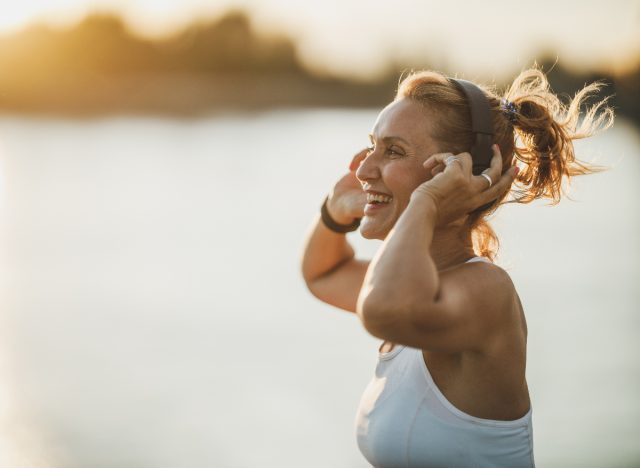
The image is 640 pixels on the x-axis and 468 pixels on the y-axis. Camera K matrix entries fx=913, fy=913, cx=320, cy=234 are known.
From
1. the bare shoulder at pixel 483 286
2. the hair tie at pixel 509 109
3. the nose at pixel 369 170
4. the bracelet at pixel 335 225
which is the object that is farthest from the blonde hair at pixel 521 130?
the bracelet at pixel 335 225

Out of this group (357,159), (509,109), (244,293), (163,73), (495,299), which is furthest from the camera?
(163,73)

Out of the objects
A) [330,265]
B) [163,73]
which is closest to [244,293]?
[330,265]

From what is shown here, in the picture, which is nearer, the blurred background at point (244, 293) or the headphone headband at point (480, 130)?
the headphone headband at point (480, 130)

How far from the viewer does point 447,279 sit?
154cm

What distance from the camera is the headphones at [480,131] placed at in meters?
1.69

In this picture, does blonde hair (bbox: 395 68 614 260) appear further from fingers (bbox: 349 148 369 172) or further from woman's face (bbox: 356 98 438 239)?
fingers (bbox: 349 148 369 172)

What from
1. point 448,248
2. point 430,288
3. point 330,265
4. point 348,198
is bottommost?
point 430,288

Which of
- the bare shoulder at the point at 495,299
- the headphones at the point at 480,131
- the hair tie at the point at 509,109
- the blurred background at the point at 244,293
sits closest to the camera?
the bare shoulder at the point at 495,299

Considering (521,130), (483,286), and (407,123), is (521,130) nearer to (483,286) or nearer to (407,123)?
(407,123)

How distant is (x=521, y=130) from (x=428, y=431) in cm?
66

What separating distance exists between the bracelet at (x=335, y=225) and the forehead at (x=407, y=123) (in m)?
0.44

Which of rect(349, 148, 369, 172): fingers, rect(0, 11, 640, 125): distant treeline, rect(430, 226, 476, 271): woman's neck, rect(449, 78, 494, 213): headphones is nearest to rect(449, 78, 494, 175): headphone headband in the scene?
rect(449, 78, 494, 213): headphones

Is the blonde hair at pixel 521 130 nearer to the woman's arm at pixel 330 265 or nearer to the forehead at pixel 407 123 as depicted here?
the forehead at pixel 407 123

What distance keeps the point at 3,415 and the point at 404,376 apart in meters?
4.75
